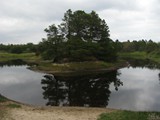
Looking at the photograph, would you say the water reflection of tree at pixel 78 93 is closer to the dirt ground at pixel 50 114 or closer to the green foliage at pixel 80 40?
the dirt ground at pixel 50 114

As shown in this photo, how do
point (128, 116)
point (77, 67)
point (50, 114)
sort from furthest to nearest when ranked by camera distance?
1. point (77, 67)
2. point (50, 114)
3. point (128, 116)

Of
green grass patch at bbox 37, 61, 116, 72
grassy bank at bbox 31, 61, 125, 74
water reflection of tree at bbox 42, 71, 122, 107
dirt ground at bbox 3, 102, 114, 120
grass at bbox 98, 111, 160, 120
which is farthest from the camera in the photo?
green grass patch at bbox 37, 61, 116, 72

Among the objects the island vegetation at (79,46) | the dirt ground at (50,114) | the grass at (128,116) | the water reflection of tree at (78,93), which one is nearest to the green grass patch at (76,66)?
the island vegetation at (79,46)

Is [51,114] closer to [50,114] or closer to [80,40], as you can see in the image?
[50,114]

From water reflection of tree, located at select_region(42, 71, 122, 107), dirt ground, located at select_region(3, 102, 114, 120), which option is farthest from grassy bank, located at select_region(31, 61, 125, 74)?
dirt ground, located at select_region(3, 102, 114, 120)

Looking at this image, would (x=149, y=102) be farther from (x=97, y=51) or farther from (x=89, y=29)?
(x=89, y=29)

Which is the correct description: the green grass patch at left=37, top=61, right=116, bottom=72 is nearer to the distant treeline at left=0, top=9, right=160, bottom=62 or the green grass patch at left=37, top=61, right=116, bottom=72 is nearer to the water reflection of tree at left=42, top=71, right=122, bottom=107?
the distant treeline at left=0, top=9, right=160, bottom=62

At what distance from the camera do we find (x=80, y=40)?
10631 cm

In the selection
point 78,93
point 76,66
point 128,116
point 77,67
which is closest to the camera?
point 128,116

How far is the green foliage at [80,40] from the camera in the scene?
105 meters

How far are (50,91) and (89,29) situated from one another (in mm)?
60742

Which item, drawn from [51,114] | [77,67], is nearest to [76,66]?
[77,67]

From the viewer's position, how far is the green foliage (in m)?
105

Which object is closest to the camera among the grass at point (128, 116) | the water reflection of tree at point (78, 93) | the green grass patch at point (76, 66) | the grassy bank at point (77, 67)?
the grass at point (128, 116)
